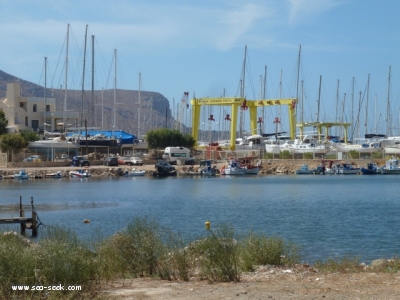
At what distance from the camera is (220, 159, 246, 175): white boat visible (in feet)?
229

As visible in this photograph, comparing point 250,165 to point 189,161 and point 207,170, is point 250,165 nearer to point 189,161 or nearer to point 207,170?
point 207,170

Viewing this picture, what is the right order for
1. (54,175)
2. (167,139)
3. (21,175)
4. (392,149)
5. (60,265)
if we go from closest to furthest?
(60,265) → (21,175) → (54,175) → (392,149) → (167,139)

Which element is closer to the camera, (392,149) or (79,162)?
(79,162)

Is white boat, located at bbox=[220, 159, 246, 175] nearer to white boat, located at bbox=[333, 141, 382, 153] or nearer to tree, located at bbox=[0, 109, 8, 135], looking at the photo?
white boat, located at bbox=[333, 141, 382, 153]

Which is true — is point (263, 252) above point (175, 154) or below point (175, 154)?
below

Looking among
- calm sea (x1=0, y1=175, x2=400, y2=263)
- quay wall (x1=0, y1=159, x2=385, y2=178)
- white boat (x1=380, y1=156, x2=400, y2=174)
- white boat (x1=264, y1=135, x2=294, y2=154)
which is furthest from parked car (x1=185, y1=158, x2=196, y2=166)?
white boat (x1=380, y1=156, x2=400, y2=174)

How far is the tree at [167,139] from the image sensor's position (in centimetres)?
8356

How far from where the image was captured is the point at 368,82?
291 feet

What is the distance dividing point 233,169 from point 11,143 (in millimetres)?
23191

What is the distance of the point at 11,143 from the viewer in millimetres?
70562

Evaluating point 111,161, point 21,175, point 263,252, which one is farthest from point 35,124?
point 263,252

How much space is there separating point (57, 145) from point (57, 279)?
2620 inches

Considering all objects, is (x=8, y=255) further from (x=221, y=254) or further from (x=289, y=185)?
(x=289, y=185)

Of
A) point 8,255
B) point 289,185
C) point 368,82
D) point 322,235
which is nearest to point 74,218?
point 322,235
